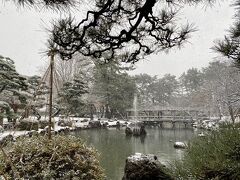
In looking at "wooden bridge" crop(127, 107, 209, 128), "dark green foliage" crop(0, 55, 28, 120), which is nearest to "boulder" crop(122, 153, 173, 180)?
"dark green foliage" crop(0, 55, 28, 120)

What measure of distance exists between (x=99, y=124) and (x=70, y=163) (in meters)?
13.7

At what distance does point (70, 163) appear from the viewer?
265 cm

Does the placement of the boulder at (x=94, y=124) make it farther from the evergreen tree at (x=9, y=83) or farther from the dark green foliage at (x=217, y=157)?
the dark green foliage at (x=217, y=157)

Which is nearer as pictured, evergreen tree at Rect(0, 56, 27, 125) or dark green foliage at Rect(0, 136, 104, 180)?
dark green foliage at Rect(0, 136, 104, 180)

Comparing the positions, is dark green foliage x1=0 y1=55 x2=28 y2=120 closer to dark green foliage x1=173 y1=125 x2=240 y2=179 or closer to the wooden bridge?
dark green foliage x1=173 y1=125 x2=240 y2=179

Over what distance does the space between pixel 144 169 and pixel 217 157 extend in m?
2.16

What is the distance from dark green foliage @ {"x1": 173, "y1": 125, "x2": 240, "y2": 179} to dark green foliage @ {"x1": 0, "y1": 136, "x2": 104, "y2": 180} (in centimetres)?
94

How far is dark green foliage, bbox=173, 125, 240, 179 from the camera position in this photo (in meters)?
1.97

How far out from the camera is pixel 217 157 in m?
2.08

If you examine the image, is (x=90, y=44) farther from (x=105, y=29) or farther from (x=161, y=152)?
(x=161, y=152)

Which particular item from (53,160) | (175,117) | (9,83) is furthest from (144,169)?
(175,117)

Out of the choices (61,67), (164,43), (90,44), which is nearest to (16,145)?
(90,44)

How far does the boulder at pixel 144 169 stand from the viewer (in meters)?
4.02

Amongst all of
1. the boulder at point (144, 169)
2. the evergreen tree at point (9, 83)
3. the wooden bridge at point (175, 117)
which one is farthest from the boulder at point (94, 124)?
the boulder at point (144, 169)
